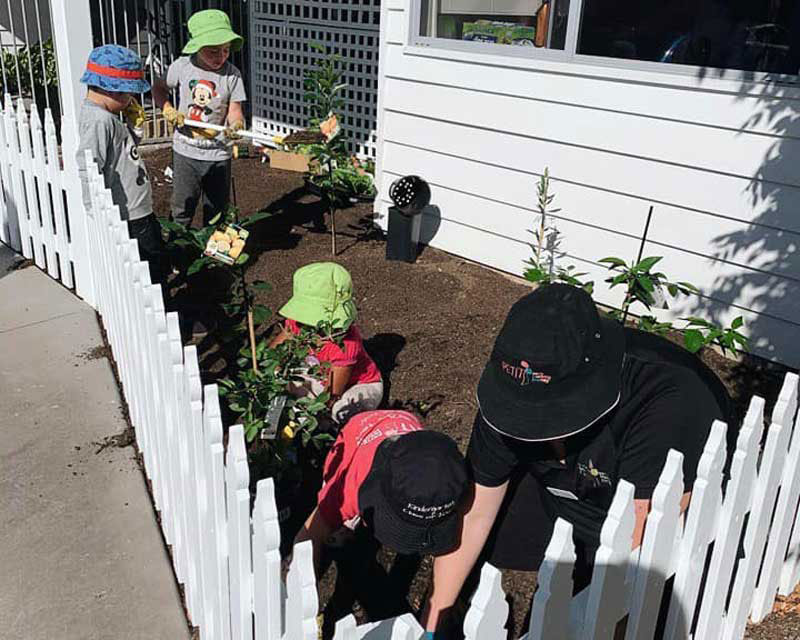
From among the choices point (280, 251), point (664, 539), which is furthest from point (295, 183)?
point (664, 539)

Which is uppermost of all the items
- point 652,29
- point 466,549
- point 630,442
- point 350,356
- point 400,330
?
point 652,29

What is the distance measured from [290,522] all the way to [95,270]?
82.5 inches

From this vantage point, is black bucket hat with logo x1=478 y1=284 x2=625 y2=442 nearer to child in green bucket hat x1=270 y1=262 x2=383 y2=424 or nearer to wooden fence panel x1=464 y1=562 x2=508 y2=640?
wooden fence panel x1=464 y1=562 x2=508 y2=640

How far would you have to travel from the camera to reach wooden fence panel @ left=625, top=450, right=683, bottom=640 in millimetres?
1756

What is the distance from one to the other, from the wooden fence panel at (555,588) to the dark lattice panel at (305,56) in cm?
689

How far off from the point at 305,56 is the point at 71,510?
6.95 metres

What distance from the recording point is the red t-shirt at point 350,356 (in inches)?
126

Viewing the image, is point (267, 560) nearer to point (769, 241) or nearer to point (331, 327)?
point (331, 327)

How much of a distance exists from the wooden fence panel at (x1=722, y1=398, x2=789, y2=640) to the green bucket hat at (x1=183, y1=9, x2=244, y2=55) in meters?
3.90

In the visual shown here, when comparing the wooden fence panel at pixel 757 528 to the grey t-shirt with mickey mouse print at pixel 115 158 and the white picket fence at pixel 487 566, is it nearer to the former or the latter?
the white picket fence at pixel 487 566

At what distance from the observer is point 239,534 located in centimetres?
187

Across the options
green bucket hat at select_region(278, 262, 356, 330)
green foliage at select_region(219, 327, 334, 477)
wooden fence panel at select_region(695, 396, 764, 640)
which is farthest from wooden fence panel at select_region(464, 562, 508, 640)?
green bucket hat at select_region(278, 262, 356, 330)

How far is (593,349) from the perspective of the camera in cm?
199

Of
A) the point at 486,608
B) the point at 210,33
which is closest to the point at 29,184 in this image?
the point at 210,33
